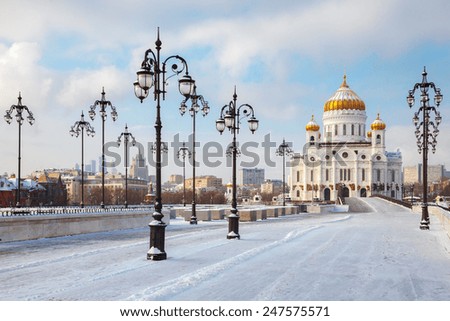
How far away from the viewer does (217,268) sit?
12.9 metres

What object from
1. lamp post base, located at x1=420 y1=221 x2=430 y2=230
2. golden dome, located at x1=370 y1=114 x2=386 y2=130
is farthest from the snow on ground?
golden dome, located at x1=370 y1=114 x2=386 y2=130

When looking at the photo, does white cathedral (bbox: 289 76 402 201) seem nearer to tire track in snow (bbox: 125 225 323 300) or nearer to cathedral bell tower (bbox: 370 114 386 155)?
cathedral bell tower (bbox: 370 114 386 155)

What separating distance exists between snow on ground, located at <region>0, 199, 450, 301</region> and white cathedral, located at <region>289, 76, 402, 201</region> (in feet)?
330

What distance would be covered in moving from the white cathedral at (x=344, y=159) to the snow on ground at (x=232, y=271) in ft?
330

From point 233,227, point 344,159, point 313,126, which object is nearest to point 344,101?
point 313,126

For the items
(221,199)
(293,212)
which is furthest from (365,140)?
(293,212)

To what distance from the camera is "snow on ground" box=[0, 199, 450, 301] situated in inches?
398

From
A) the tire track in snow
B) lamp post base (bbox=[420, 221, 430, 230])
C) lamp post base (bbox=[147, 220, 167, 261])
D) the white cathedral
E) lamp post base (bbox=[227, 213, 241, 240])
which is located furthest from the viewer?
the white cathedral

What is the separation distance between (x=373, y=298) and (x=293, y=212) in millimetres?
46441

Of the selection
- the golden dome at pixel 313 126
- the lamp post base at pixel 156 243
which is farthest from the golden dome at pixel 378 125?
the lamp post base at pixel 156 243

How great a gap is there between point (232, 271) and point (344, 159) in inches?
4352

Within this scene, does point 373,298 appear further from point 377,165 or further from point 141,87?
point 377,165

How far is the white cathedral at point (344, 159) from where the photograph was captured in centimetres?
11850

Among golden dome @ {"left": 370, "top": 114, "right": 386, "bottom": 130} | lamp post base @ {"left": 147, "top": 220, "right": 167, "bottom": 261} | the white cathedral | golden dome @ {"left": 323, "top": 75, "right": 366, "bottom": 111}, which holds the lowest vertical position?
lamp post base @ {"left": 147, "top": 220, "right": 167, "bottom": 261}
